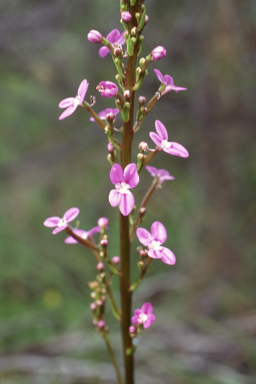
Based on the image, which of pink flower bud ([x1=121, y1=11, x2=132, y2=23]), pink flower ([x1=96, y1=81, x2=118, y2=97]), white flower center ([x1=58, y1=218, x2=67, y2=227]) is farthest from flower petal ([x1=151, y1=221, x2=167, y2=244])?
pink flower bud ([x1=121, y1=11, x2=132, y2=23])

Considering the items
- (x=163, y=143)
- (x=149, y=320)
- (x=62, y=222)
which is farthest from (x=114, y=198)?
(x=149, y=320)

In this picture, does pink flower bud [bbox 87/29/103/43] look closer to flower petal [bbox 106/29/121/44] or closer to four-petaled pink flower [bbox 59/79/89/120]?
flower petal [bbox 106/29/121/44]

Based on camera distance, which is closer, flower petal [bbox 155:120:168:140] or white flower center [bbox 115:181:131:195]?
white flower center [bbox 115:181:131:195]

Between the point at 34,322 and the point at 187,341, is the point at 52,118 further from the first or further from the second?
the point at 187,341

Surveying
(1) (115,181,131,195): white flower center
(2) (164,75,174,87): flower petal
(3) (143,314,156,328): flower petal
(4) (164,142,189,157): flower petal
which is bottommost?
(3) (143,314,156,328): flower petal

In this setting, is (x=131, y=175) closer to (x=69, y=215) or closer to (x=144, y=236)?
(x=144, y=236)

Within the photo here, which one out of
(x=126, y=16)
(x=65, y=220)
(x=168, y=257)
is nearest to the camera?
(x=126, y=16)
